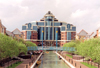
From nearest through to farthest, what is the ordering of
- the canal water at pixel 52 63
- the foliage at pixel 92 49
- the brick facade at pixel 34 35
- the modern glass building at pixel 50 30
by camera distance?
1. the foliage at pixel 92 49
2. the canal water at pixel 52 63
3. the brick facade at pixel 34 35
4. the modern glass building at pixel 50 30

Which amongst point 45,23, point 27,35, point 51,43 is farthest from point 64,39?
point 27,35

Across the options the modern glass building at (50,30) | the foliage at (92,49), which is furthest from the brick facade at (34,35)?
the foliage at (92,49)

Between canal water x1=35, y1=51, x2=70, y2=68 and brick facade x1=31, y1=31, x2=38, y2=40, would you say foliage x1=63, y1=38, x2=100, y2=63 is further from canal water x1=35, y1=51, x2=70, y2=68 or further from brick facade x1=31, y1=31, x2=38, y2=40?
brick facade x1=31, y1=31, x2=38, y2=40

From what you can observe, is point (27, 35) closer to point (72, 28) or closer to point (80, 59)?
point (72, 28)

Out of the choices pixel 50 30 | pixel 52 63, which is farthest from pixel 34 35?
pixel 52 63

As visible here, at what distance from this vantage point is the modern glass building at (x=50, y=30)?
413 ft

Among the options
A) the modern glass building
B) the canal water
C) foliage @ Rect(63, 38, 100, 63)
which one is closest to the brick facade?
the modern glass building

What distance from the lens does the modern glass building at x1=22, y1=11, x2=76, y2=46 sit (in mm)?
125812

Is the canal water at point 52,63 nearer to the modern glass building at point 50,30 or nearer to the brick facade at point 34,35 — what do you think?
the brick facade at point 34,35

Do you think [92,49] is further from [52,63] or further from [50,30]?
[50,30]

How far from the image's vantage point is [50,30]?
134625mm

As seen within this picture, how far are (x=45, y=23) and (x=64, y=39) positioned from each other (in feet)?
84.8

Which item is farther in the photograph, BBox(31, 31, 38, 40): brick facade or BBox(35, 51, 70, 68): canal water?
BBox(31, 31, 38, 40): brick facade

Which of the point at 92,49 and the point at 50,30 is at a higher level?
the point at 50,30
